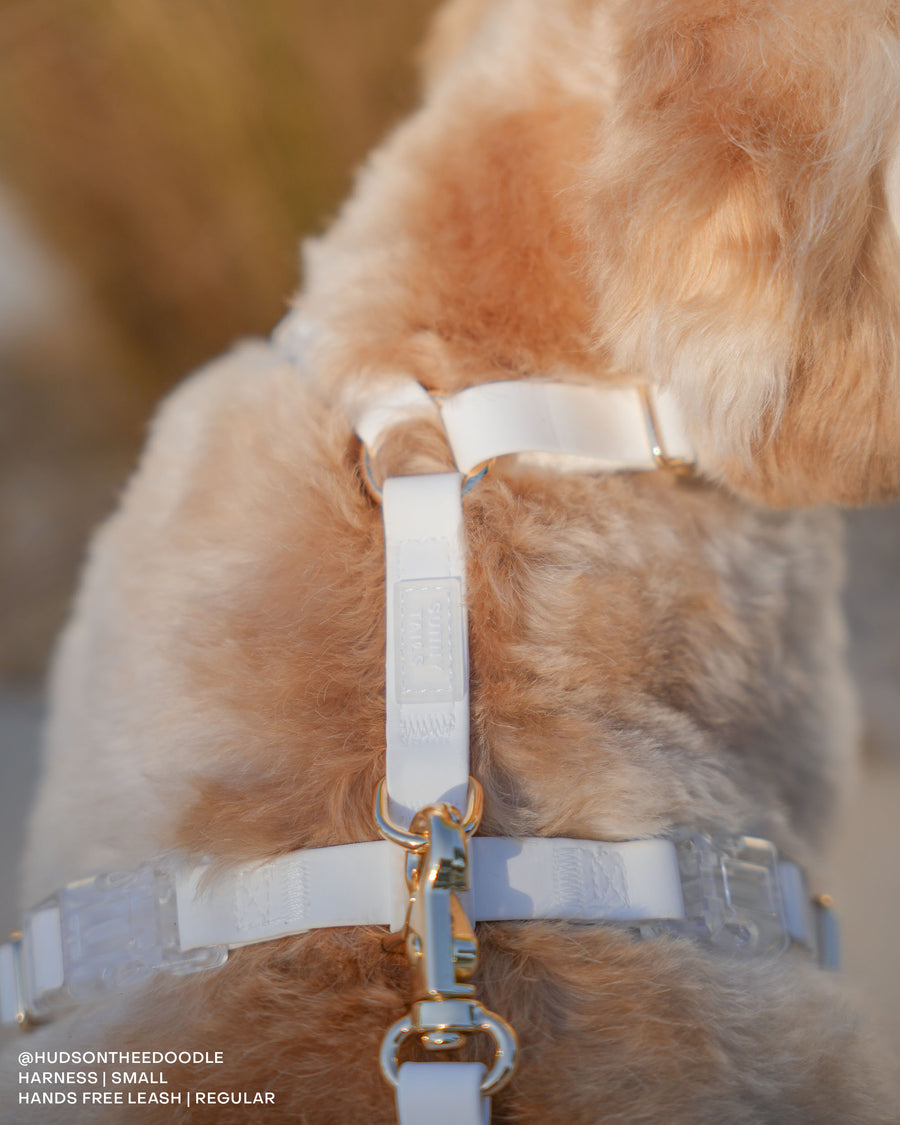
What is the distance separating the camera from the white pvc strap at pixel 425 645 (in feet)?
1.65

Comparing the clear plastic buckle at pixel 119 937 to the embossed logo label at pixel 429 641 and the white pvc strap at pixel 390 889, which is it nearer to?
the white pvc strap at pixel 390 889

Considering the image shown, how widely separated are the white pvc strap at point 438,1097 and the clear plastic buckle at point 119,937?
0.16 metres

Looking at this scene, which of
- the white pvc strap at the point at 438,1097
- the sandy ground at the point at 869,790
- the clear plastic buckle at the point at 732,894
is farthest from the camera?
the sandy ground at the point at 869,790

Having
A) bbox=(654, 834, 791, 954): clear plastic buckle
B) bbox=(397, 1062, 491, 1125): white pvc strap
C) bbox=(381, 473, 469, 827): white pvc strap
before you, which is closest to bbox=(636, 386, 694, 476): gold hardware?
bbox=(381, 473, 469, 827): white pvc strap

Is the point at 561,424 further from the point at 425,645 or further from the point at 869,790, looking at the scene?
the point at 869,790

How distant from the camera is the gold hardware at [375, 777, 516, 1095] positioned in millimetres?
445

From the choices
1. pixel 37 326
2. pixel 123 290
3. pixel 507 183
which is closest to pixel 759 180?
pixel 507 183

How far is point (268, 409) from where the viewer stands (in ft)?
2.30

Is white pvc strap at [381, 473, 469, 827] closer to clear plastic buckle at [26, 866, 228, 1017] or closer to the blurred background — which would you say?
clear plastic buckle at [26, 866, 228, 1017]

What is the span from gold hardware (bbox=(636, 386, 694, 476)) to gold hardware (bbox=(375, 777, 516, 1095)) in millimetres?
355

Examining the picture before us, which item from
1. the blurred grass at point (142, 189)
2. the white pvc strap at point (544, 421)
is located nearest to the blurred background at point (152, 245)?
the blurred grass at point (142, 189)

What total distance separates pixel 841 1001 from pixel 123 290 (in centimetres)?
144

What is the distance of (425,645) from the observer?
0.52 m

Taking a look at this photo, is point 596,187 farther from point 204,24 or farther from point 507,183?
point 204,24
